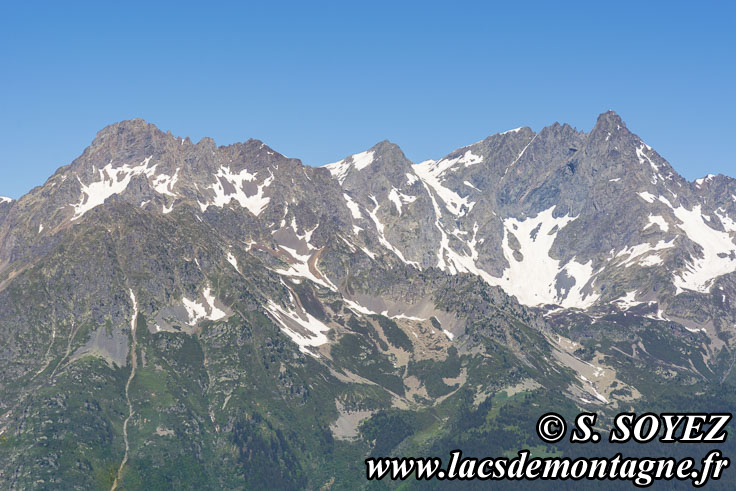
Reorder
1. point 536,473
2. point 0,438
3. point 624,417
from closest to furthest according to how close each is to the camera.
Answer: point 0,438
point 624,417
point 536,473

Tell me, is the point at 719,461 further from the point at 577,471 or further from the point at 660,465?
the point at 577,471

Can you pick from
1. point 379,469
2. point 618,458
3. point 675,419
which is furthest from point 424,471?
point 675,419

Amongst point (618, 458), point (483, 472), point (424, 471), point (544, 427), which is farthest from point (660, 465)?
point (424, 471)

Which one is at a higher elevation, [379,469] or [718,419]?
[718,419]

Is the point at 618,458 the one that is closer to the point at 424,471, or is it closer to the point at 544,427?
the point at 544,427

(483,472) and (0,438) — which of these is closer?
(0,438)

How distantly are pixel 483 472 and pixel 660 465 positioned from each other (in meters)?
30.3

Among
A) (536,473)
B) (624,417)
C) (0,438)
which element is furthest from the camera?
(536,473)

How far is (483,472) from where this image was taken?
5984 inches

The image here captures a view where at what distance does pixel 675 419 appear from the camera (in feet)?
470

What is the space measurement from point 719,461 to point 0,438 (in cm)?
11212

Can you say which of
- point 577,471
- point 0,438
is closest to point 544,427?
point 577,471

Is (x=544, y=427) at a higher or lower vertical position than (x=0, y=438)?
higher

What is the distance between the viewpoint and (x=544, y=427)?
473 ft
